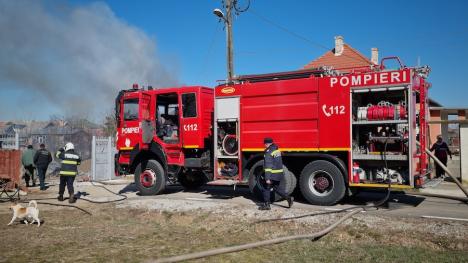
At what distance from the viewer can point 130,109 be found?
41.9 ft

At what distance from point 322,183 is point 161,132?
484 centimetres

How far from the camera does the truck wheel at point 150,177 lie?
12.1m

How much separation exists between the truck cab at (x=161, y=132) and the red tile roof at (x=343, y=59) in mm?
18141

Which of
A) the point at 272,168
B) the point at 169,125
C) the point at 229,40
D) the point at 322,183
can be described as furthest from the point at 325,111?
the point at 229,40

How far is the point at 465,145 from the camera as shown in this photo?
1491 cm

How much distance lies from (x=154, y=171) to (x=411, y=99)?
6877 millimetres

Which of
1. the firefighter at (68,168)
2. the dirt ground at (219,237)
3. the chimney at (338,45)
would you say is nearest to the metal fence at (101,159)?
the firefighter at (68,168)

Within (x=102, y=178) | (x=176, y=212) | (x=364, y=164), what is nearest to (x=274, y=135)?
(x=364, y=164)

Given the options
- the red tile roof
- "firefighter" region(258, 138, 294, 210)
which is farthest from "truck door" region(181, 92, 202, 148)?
the red tile roof

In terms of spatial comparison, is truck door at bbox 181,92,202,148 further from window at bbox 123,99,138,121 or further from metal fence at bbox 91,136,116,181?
metal fence at bbox 91,136,116,181

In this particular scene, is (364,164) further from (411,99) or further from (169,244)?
(169,244)

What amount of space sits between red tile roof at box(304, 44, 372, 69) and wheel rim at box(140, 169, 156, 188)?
18733 millimetres

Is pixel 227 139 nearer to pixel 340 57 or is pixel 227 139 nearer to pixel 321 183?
pixel 321 183

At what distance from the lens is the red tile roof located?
29.2 meters
